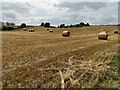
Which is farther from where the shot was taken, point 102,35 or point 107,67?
point 102,35

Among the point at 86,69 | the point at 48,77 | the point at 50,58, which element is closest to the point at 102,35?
the point at 50,58

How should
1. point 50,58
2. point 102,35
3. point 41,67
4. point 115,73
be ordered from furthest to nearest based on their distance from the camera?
point 102,35
point 50,58
point 41,67
point 115,73

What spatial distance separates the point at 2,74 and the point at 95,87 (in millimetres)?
3700

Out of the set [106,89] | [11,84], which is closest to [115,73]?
[106,89]

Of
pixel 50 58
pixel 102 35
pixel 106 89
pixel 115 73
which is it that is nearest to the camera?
pixel 106 89

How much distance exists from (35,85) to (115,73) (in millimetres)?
3725

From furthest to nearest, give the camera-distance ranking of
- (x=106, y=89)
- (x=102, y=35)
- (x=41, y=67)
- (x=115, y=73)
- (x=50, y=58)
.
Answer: (x=102, y=35), (x=50, y=58), (x=41, y=67), (x=115, y=73), (x=106, y=89)

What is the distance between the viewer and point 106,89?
834 centimetres

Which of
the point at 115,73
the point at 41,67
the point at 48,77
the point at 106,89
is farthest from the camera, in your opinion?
the point at 41,67

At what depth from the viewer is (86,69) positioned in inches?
426

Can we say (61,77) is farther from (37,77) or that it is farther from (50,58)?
(50,58)

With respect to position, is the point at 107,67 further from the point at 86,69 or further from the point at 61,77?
the point at 61,77

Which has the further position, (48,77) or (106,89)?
(48,77)

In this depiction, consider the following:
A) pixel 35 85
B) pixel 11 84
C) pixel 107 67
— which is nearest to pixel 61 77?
pixel 35 85
